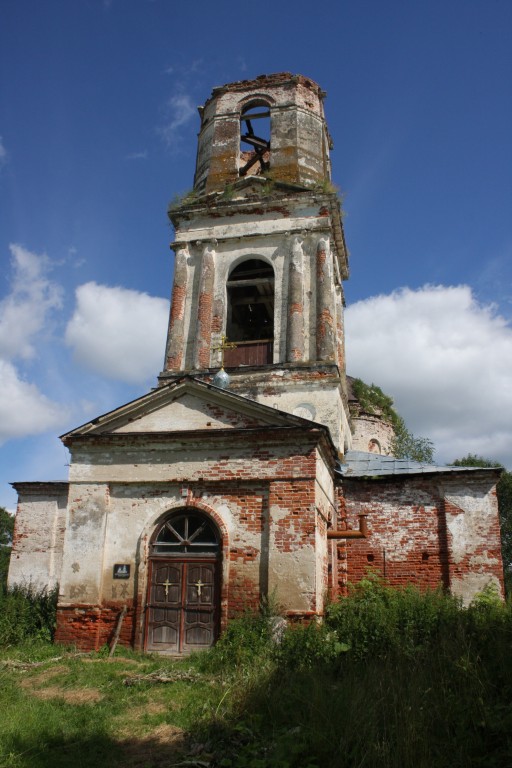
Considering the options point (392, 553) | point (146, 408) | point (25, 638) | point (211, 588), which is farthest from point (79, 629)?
point (392, 553)

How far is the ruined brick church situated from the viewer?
10.0 metres

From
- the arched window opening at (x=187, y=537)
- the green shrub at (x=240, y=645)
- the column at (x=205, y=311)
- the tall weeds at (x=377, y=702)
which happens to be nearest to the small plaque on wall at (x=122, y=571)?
the arched window opening at (x=187, y=537)

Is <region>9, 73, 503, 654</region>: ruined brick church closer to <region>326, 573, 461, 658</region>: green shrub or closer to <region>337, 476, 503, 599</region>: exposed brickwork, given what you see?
<region>337, 476, 503, 599</region>: exposed brickwork

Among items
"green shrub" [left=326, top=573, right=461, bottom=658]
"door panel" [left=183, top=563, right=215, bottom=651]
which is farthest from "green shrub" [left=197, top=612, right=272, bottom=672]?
"green shrub" [left=326, top=573, right=461, bottom=658]

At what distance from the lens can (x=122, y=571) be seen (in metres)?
10.3

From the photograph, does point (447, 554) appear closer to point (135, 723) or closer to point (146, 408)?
point (146, 408)

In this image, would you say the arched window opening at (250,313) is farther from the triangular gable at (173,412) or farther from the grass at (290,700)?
the grass at (290,700)

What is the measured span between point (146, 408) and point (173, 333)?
14.9ft

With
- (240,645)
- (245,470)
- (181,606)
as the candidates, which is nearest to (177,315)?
(245,470)

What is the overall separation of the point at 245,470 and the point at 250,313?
7.59 metres

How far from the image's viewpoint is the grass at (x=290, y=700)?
453cm

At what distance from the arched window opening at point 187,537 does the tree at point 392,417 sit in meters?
15.7

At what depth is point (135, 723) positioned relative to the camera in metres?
6.22

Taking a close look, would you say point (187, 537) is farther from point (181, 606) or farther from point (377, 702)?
point (377, 702)
